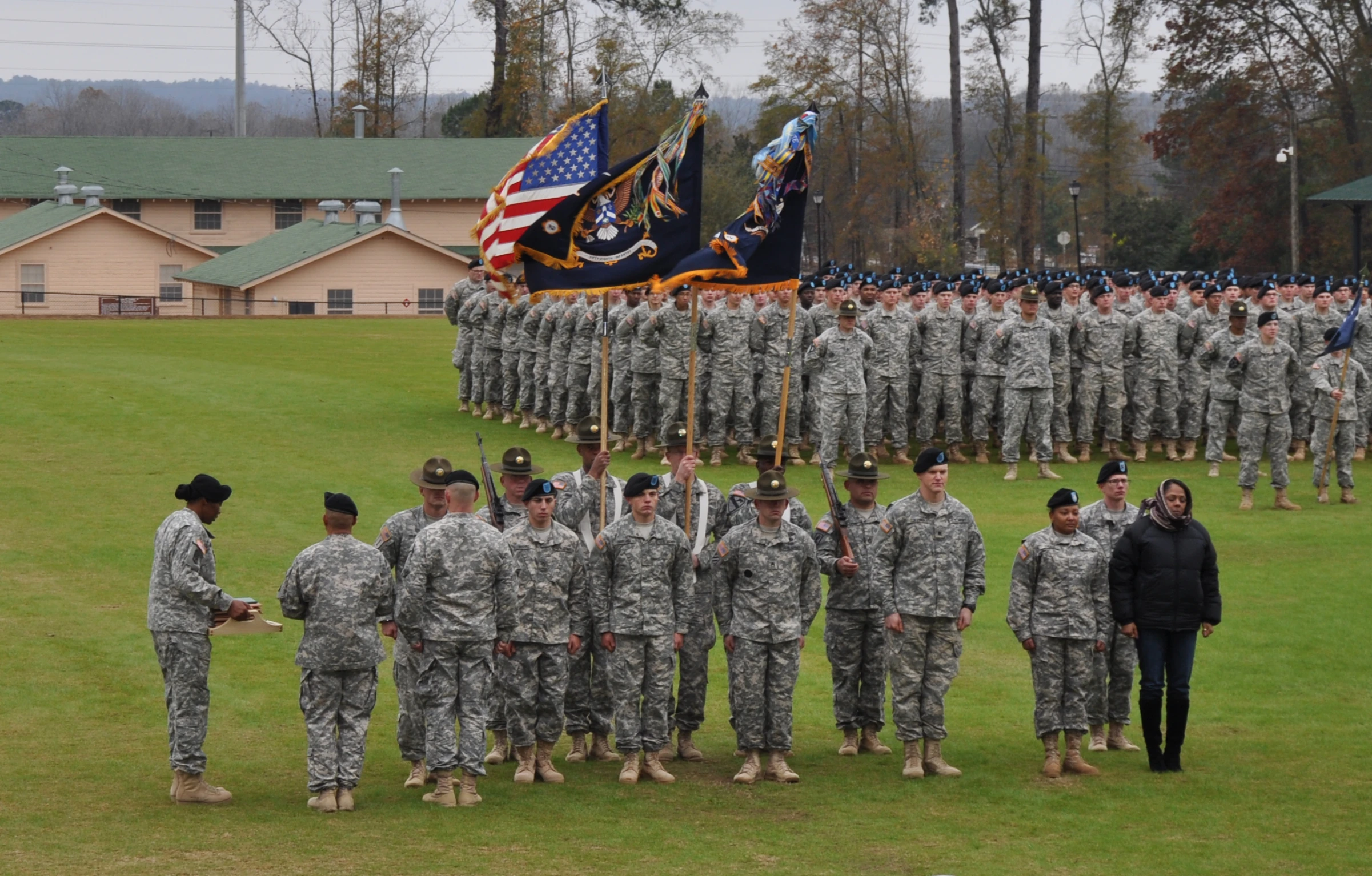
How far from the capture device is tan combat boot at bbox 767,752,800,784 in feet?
35.4

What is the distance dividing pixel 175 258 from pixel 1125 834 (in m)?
52.8

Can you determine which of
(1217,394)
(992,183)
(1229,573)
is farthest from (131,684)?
(992,183)

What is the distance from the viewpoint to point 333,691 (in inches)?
399

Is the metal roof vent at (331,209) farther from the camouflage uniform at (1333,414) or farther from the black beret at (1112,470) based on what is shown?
the black beret at (1112,470)

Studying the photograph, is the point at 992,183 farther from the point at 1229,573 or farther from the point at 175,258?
the point at 1229,573

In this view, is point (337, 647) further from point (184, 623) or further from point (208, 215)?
point (208, 215)

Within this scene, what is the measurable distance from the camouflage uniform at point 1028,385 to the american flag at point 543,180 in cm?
1052

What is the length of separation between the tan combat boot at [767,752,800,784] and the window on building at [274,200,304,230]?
55618mm

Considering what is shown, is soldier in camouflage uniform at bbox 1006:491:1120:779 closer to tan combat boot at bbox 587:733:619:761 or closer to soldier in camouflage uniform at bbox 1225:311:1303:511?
tan combat boot at bbox 587:733:619:761

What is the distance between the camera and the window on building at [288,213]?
6366 centimetres

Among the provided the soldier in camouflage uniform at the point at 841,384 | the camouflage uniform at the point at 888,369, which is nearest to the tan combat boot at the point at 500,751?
the soldier in camouflage uniform at the point at 841,384

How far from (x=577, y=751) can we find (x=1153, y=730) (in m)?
3.78

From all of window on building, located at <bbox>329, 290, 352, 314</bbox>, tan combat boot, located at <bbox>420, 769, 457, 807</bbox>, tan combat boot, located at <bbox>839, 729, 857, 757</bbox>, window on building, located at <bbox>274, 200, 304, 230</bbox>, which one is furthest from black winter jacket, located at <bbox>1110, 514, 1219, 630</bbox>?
window on building, located at <bbox>274, 200, 304, 230</bbox>

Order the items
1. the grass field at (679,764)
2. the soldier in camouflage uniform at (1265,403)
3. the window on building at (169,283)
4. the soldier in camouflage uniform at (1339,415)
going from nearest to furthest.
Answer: the grass field at (679,764), the soldier in camouflage uniform at (1265,403), the soldier in camouflage uniform at (1339,415), the window on building at (169,283)
